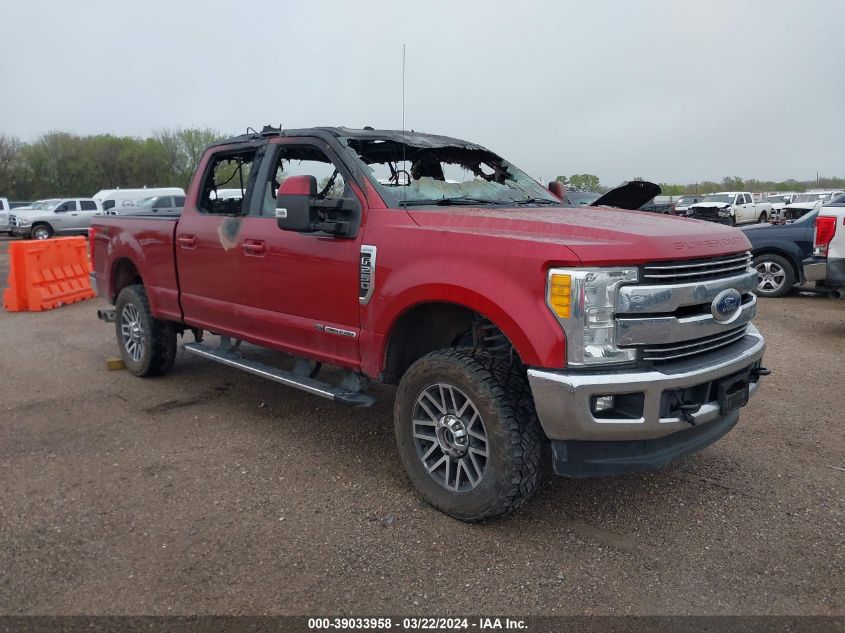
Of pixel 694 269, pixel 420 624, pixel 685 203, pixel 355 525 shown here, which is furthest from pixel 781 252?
pixel 685 203

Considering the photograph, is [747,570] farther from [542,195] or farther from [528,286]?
[542,195]

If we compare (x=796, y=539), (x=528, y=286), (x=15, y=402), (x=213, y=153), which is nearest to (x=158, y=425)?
(x=15, y=402)

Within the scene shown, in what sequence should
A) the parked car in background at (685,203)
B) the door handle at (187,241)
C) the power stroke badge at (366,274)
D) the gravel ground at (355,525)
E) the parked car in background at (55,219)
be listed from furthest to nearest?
the parked car in background at (685,203) → the parked car in background at (55,219) → the door handle at (187,241) → the power stroke badge at (366,274) → the gravel ground at (355,525)

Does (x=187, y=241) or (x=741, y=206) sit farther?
(x=741, y=206)

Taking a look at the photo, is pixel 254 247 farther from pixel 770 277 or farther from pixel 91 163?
pixel 91 163

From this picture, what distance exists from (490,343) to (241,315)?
202cm

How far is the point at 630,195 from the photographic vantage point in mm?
4891

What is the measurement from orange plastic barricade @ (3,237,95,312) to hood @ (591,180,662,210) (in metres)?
8.49

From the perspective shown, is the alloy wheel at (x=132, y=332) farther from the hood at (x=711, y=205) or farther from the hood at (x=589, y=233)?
the hood at (x=711, y=205)

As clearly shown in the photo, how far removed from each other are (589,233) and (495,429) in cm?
102

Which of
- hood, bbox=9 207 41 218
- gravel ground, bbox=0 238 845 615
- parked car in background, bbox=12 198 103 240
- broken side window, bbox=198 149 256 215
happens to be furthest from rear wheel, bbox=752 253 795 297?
hood, bbox=9 207 41 218

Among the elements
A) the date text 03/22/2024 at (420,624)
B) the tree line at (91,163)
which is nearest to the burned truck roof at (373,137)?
the date text 03/22/2024 at (420,624)

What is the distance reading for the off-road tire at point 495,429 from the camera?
3217 millimetres

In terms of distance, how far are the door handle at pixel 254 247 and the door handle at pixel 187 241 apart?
0.72 metres
